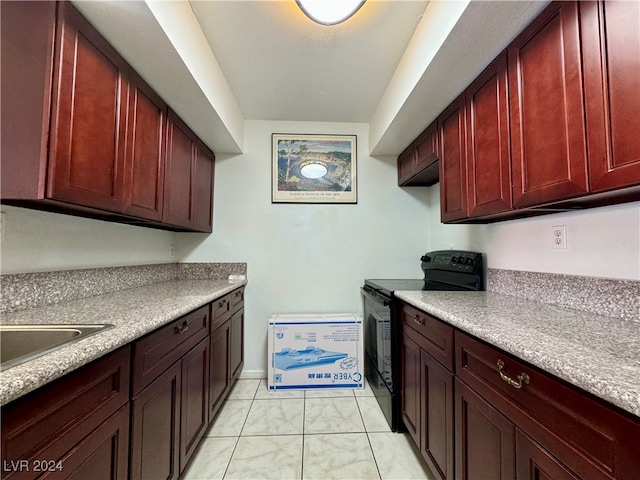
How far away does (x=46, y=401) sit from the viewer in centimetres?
64

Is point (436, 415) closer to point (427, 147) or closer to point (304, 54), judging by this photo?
point (427, 147)

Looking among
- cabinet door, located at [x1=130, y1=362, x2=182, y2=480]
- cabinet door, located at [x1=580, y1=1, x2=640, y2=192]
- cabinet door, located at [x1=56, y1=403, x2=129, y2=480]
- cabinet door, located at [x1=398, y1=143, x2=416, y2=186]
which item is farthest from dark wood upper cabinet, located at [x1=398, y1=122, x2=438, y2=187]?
cabinet door, located at [x1=56, y1=403, x2=129, y2=480]

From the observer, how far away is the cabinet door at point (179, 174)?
180 cm

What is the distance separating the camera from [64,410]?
691mm

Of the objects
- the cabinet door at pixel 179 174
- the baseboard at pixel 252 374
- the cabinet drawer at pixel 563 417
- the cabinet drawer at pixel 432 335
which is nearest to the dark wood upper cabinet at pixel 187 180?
the cabinet door at pixel 179 174

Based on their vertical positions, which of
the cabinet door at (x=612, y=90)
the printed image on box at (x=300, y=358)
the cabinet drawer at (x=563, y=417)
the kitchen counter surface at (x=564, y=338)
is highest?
the cabinet door at (x=612, y=90)

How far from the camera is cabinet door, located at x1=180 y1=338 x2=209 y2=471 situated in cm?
134

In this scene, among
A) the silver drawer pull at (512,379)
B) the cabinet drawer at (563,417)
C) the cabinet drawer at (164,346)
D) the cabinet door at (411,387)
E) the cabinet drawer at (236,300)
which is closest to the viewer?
the cabinet drawer at (563,417)

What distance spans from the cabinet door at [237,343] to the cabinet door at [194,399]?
518 mm

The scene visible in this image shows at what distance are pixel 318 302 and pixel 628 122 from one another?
2266mm

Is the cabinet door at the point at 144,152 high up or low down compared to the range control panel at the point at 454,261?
up

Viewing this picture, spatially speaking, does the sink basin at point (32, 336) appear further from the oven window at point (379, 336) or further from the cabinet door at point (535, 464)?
the oven window at point (379, 336)

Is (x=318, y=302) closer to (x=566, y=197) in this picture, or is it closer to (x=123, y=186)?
(x=123, y=186)

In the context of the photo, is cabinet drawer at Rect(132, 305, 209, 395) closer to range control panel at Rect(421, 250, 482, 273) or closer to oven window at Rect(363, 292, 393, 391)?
oven window at Rect(363, 292, 393, 391)
